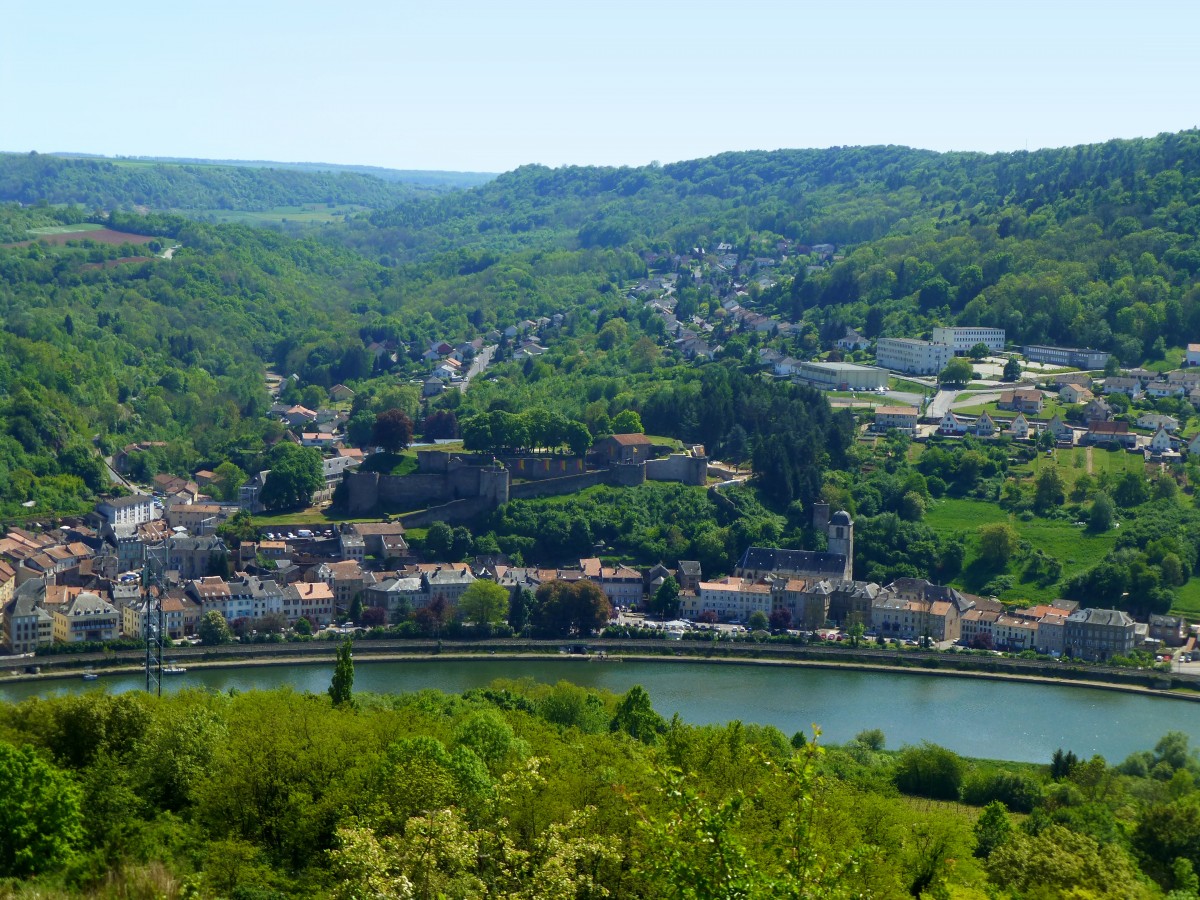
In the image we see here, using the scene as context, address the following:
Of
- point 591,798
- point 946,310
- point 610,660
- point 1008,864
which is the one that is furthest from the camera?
point 946,310

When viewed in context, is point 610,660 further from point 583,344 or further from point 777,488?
point 583,344

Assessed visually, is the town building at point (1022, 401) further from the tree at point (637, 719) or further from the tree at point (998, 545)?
the tree at point (637, 719)

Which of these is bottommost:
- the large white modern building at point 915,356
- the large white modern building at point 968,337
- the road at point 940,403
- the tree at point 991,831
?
the tree at point 991,831

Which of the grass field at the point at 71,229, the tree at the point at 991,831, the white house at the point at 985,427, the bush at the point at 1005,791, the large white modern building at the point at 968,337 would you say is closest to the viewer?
the tree at the point at 991,831

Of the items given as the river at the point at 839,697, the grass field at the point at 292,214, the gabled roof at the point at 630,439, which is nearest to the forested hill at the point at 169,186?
the grass field at the point at 292,214

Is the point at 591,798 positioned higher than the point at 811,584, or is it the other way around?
the point at 591,798

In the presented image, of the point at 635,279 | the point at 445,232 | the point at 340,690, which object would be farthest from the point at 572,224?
the point at 340,690

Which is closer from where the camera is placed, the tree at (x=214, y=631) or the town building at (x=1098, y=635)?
the tree at (x=214, y=631)
